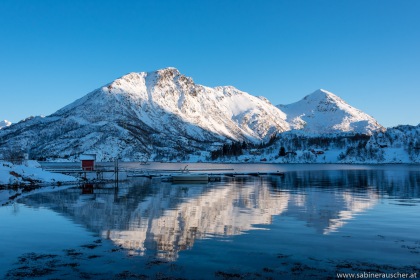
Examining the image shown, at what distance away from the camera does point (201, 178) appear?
83.9 metres

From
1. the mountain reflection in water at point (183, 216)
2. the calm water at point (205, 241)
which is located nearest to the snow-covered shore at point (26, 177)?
the mountain reflection in water at point (183, 216)

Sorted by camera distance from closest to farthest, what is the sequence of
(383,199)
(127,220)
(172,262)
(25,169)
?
1. (172,262)
2. (127,220)
3. (383,199)
4. (25,169)

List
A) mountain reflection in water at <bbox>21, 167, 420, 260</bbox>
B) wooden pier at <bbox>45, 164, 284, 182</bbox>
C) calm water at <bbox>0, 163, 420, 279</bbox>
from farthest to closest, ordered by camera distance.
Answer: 1. wooden pier at <bbox>45, 164, 284, 182</bbox>
2. mountain reflection in water at <bbox>21, 167, 420, 260</bbox>
3. calm water at <bbox>0, 163, 420, 279</bbox>

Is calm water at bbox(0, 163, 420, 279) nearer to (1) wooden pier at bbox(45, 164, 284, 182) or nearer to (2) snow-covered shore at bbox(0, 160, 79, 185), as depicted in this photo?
(2) snow-covered shore at bbox(0, 160, 79, 185)

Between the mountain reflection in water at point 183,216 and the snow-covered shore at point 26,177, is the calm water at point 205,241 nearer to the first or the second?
the mountain reflection in water at point 183,216

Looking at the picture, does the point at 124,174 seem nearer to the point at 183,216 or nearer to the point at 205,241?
the point at 183,216

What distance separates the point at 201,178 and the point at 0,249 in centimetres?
6362

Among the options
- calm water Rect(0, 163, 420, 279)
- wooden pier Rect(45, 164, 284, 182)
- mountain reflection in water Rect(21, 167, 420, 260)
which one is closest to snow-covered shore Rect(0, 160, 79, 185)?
wooden pier Rect(45, 164, 284, 182)

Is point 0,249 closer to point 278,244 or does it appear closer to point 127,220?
point 127,220

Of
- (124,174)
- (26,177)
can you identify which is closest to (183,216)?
(26,177)

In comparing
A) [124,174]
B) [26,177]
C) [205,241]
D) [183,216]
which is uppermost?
[26,177]

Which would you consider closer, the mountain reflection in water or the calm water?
the calm water

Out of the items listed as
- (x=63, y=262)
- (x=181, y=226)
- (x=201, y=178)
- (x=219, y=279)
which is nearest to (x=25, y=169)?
(x=201, y=178)

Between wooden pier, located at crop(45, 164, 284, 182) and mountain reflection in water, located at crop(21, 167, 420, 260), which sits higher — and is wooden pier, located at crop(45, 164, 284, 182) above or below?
above
